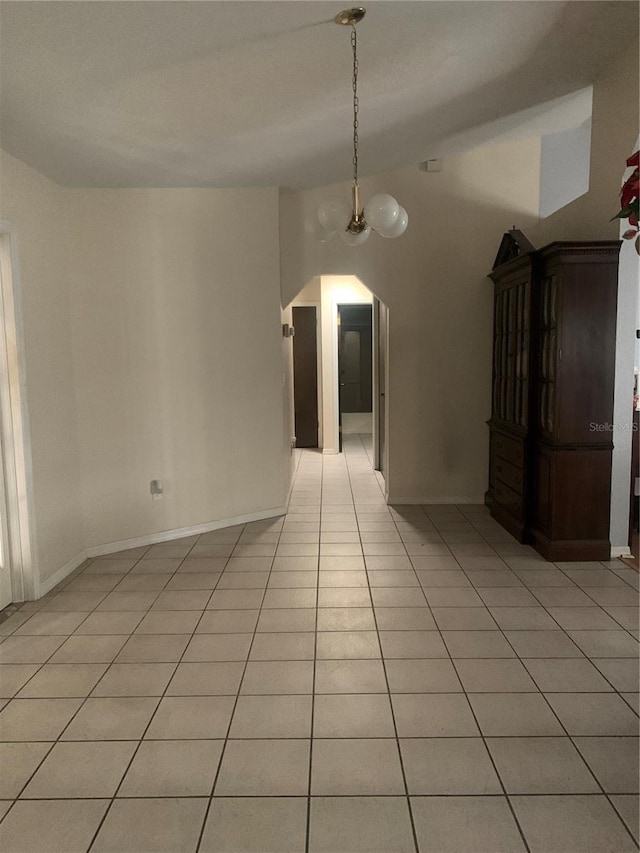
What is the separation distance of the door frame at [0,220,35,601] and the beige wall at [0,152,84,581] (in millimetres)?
45

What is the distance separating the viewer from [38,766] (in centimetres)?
196

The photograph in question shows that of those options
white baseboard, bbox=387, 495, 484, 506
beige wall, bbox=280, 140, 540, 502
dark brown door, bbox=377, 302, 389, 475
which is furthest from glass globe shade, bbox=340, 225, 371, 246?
dark brown door, bbox=377, 302, 389, 475

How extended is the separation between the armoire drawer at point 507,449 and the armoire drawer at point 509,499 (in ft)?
0.74

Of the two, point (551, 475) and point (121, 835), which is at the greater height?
point (551, 475)

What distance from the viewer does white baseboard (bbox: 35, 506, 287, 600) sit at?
352cm

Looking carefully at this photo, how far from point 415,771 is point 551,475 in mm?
2306

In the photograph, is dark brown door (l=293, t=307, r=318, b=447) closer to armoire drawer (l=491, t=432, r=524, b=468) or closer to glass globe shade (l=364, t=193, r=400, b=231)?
armoire drawer (l=491, t=432, r=524, b=468)

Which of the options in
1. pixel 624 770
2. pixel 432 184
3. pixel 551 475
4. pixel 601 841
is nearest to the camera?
pixel 601 841

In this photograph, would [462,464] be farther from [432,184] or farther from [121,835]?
[121,835]

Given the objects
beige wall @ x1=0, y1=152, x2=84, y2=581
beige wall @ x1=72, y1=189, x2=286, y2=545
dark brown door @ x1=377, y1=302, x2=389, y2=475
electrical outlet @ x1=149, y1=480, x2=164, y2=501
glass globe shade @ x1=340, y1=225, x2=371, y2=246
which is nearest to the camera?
glass globe shade @ x1=340, y1=225, x2=371, y2=246

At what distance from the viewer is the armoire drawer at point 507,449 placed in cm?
412

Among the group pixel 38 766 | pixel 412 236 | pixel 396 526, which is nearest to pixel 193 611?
pixel 38 766

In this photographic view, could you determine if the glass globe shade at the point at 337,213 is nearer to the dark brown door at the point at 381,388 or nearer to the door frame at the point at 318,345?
the dark brown door at the point at 381,388

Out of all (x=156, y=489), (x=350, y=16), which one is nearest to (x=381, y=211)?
(x=350, y=16)
